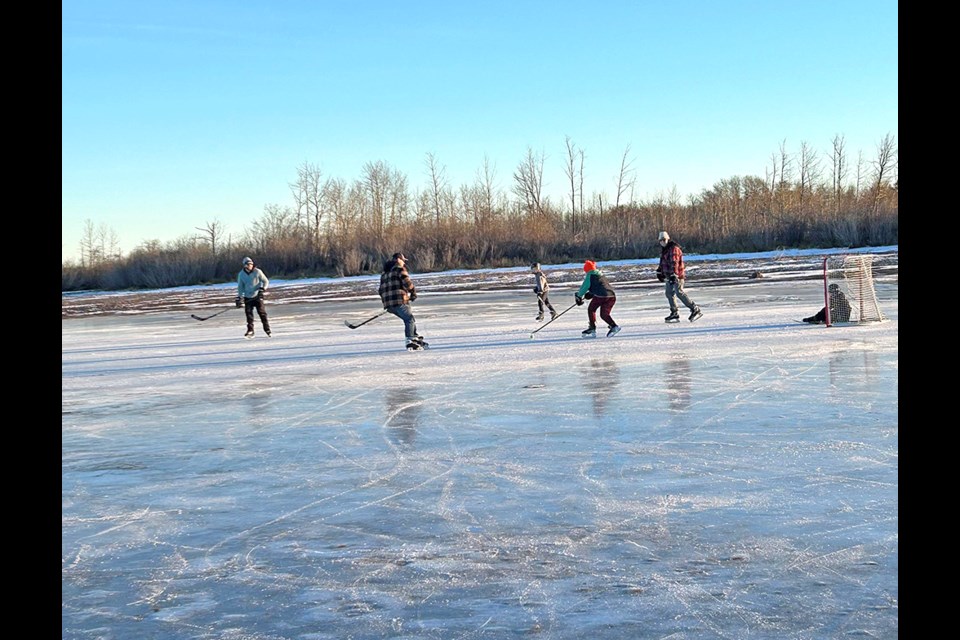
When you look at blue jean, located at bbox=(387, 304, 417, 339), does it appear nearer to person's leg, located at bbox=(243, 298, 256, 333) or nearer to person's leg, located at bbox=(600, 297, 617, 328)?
person's leg, located at bbox=(600, 297, 617, 328)

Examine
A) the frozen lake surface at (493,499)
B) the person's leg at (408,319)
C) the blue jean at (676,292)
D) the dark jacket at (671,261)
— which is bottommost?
the frozen lake surface at (493,499)

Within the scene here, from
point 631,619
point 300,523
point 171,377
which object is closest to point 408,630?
point 631,619

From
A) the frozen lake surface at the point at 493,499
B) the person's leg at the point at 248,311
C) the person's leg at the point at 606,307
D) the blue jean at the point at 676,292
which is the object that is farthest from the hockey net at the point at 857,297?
the person's leg at the point at 248,311

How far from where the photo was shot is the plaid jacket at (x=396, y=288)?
13789mm

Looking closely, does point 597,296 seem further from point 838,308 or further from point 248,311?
point 248,311

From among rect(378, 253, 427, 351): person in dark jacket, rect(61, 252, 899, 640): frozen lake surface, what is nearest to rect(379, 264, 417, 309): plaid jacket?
rect(378, 253, 427, 351): person in dark jacket

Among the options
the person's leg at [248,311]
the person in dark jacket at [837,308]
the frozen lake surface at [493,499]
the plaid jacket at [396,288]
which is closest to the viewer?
the frozen lake surface at [493,499]

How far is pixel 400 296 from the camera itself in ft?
45.2

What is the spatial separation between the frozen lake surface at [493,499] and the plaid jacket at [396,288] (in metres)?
2.00

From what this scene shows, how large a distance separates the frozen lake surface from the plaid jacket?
6.57ft

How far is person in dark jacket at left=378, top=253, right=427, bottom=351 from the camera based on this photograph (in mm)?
13680

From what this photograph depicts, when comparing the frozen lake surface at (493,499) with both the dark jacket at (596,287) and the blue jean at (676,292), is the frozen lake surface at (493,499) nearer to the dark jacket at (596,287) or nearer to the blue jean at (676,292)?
the dark jacket at (596,287)

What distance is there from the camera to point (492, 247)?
4819 centimetres

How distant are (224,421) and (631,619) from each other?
5.55m
